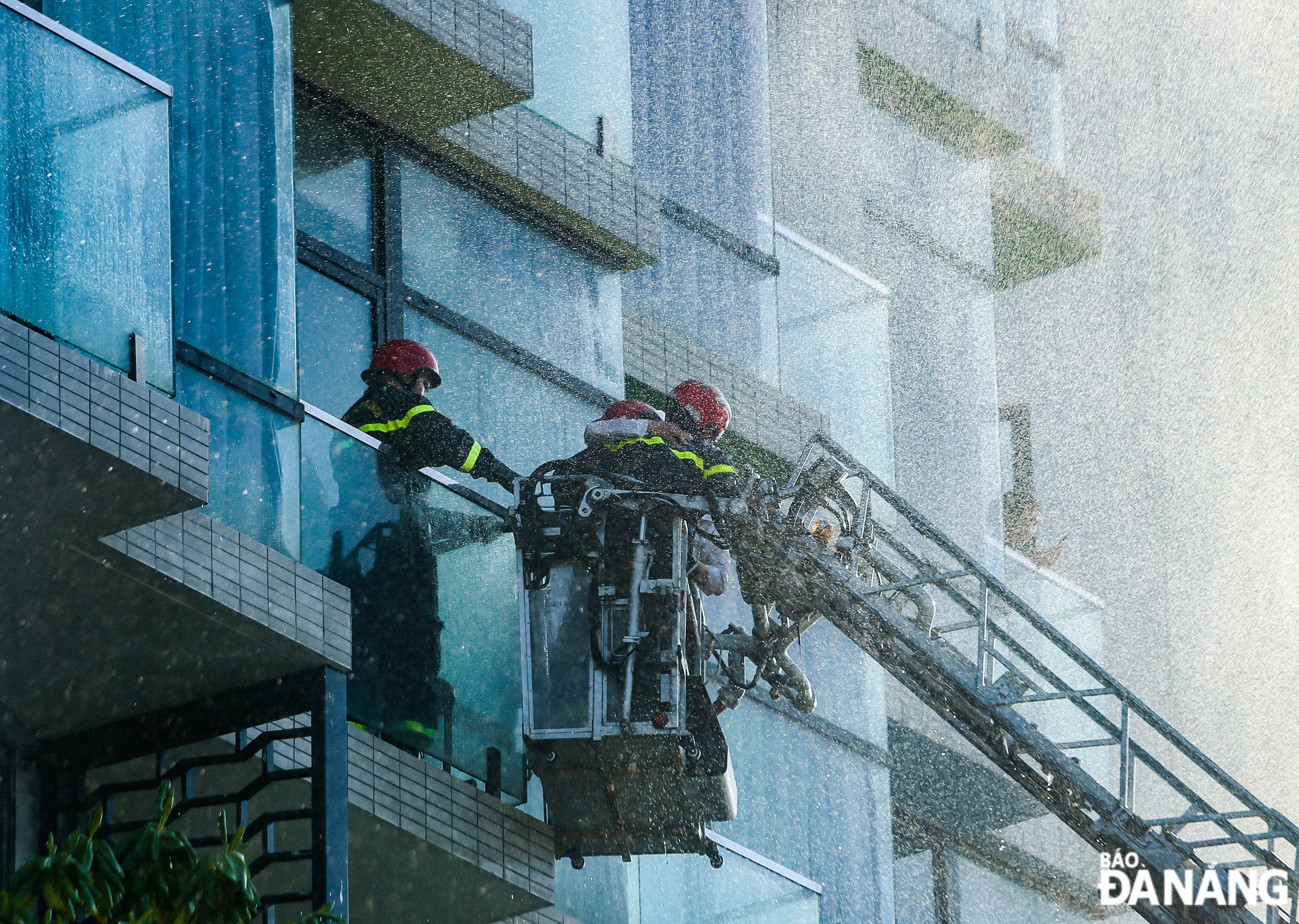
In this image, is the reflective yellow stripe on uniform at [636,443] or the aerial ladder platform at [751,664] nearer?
the aerial ladder platform at [751,664]

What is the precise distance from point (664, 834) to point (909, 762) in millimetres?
9555

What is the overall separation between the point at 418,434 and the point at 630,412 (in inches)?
51.8

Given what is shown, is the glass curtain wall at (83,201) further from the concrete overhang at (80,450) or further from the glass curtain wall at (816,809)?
the glass curtain wall at (816,809)

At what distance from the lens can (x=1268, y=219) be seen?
A: 4412 cm

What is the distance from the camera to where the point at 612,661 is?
8180 millimetres

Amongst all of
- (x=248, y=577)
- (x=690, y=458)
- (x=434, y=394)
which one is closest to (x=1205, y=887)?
(x=690, y=458)

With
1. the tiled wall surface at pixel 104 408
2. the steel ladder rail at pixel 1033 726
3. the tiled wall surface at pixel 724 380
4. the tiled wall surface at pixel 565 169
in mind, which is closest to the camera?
the tiled wall surface at pixel 104 408

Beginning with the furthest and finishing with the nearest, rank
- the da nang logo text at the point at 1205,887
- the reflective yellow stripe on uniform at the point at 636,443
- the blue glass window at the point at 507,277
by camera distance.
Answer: the blue glass window at the point at 507,277, the da nang logo text at the point at 1205,887, the reflective yellow stripe on uniform at the point at 636,443

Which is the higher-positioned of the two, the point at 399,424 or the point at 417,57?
the point at 417,57

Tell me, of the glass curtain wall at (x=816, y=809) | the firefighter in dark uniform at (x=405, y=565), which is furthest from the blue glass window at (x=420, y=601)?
the glass curtain wall at (x=816, y=809)

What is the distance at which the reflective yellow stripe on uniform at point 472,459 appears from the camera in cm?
830

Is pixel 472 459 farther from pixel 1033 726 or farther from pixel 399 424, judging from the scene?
pixel 1033 726

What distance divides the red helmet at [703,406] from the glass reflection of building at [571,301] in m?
0.91

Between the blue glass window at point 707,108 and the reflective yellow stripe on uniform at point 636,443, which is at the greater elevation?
the blue glass window at point 707,108
